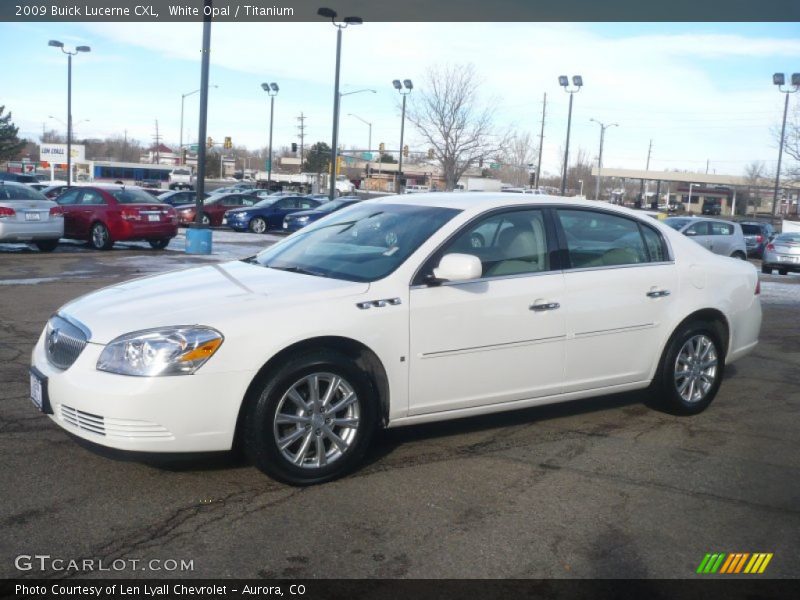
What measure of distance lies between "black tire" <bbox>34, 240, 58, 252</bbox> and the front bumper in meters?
15.0

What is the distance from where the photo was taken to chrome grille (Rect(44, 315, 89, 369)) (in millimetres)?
4410

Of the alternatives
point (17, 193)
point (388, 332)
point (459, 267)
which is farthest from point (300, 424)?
point (17, 193)

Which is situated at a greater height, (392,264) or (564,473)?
(392,264)

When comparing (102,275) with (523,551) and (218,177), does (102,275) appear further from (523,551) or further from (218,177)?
(218,177)

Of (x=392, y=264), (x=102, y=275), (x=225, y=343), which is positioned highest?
(x=392, y=264)

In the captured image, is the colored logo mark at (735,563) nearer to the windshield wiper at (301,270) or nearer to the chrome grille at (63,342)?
the windshield wiper at (301,270)

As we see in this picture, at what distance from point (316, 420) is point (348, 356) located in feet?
1.42

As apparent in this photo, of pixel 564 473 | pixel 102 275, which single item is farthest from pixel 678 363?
pixel 102 275

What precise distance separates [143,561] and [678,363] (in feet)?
13.5

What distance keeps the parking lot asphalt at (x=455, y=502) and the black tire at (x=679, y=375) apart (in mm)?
135

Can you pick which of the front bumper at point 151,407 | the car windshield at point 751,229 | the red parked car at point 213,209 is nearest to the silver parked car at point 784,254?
the car windshield at point 751,229

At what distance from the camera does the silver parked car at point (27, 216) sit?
16844 mm
